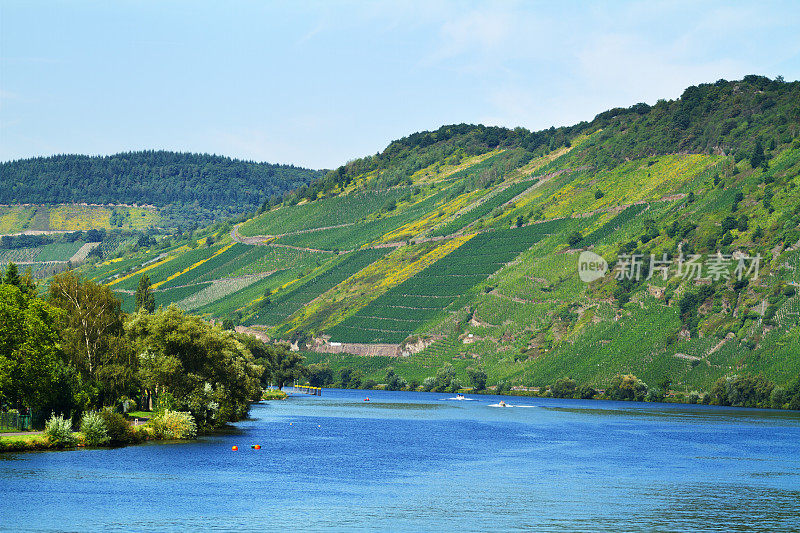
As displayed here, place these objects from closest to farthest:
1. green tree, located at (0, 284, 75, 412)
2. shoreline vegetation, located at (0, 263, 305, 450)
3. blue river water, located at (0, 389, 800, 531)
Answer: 1. blue river water, located at (0, 389, 800, 531)
2. green tree, located at (0, 284, 75, 412)
3. shoreline vegetation, located at (0, 263, 305, 450)

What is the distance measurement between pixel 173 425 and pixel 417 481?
2877cm

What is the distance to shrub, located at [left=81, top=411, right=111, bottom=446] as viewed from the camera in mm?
80062

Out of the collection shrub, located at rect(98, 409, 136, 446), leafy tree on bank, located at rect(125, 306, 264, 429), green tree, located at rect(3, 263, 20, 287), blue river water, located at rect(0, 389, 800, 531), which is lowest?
blue river water, located at rect(0, 389, 800, 531)

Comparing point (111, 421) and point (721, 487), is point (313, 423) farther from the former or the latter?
point (721, 487)

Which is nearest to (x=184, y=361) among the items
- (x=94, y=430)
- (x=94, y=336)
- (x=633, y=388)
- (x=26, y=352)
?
(x=94, y=336)

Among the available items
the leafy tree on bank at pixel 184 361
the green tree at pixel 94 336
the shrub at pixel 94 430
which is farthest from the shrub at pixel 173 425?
the shrub at pixel 94 430

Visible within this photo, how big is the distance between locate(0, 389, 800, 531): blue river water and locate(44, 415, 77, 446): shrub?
1283 mm

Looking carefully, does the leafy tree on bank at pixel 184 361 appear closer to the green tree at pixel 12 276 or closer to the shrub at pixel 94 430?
the green tree at pixel 12 276

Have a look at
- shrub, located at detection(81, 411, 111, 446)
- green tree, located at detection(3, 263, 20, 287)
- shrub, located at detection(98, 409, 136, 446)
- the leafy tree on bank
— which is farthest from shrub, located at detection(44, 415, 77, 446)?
green tree, located at detection(3, 263, 20, 287)

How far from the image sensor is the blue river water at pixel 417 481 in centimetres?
5734

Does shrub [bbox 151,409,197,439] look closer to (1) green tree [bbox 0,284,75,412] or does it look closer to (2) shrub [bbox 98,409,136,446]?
(2) shrub [bbox 98,409,136,446]

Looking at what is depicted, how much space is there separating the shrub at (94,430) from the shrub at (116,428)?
577 mm

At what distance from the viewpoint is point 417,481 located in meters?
76.6

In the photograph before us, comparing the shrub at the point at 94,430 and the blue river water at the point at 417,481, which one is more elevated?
the shrub at the point at 94,430
